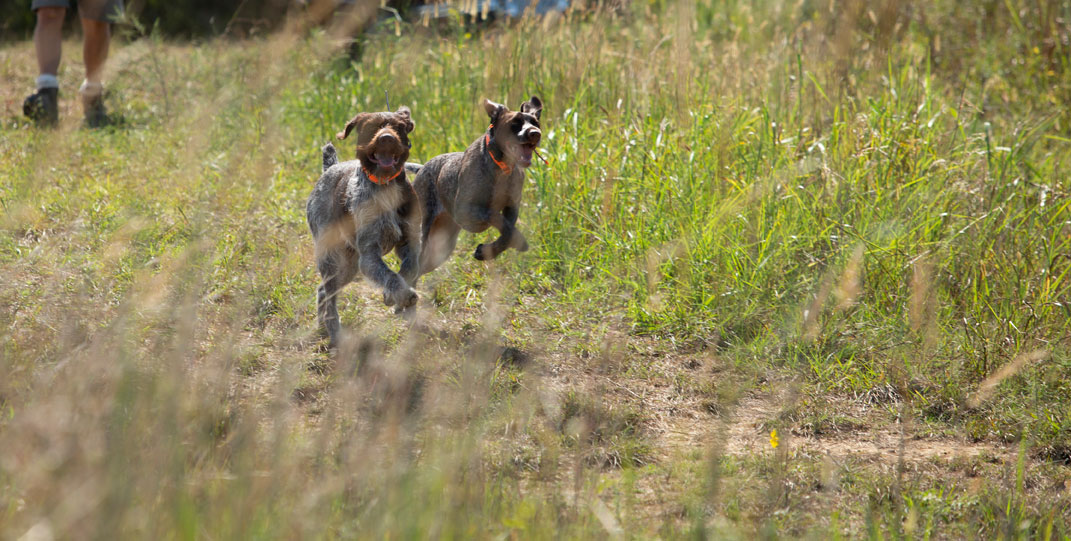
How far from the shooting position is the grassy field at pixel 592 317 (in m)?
2.72

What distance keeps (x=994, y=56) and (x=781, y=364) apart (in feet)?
17.9

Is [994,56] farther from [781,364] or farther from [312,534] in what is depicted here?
[312,534]

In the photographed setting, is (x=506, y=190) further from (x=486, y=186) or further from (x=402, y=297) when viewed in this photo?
(x=402, y=297)

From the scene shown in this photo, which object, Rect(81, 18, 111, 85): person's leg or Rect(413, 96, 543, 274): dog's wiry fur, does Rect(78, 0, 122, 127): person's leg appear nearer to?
Rect(81, 18, 111, 85): person's leg

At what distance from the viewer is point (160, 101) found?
841 centimetres

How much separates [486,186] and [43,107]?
4.85 m

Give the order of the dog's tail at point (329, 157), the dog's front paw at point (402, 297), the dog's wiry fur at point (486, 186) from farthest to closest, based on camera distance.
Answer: the dog's tail at point (329, 157) < the dog's wiry fur at point (486, 186) < the dog's front paw at point (402, 297)

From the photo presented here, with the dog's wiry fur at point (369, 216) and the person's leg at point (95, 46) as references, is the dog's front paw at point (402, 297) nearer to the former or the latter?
the dog's wiry fur at point (369, 216)

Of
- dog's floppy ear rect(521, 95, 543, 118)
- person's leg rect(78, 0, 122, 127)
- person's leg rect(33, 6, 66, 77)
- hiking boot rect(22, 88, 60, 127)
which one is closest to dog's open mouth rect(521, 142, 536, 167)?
dog's floppy ear rect(521, 95, 543, 118)

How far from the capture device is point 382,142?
12.6 feet

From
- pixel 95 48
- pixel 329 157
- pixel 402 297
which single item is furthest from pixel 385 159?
pixel 95 48

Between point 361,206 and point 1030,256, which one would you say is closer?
point 361,206

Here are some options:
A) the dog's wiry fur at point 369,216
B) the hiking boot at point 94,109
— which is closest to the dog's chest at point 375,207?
the dog's wiry fur at point 369,216

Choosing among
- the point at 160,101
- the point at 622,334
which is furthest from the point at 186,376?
the point at 160,101
